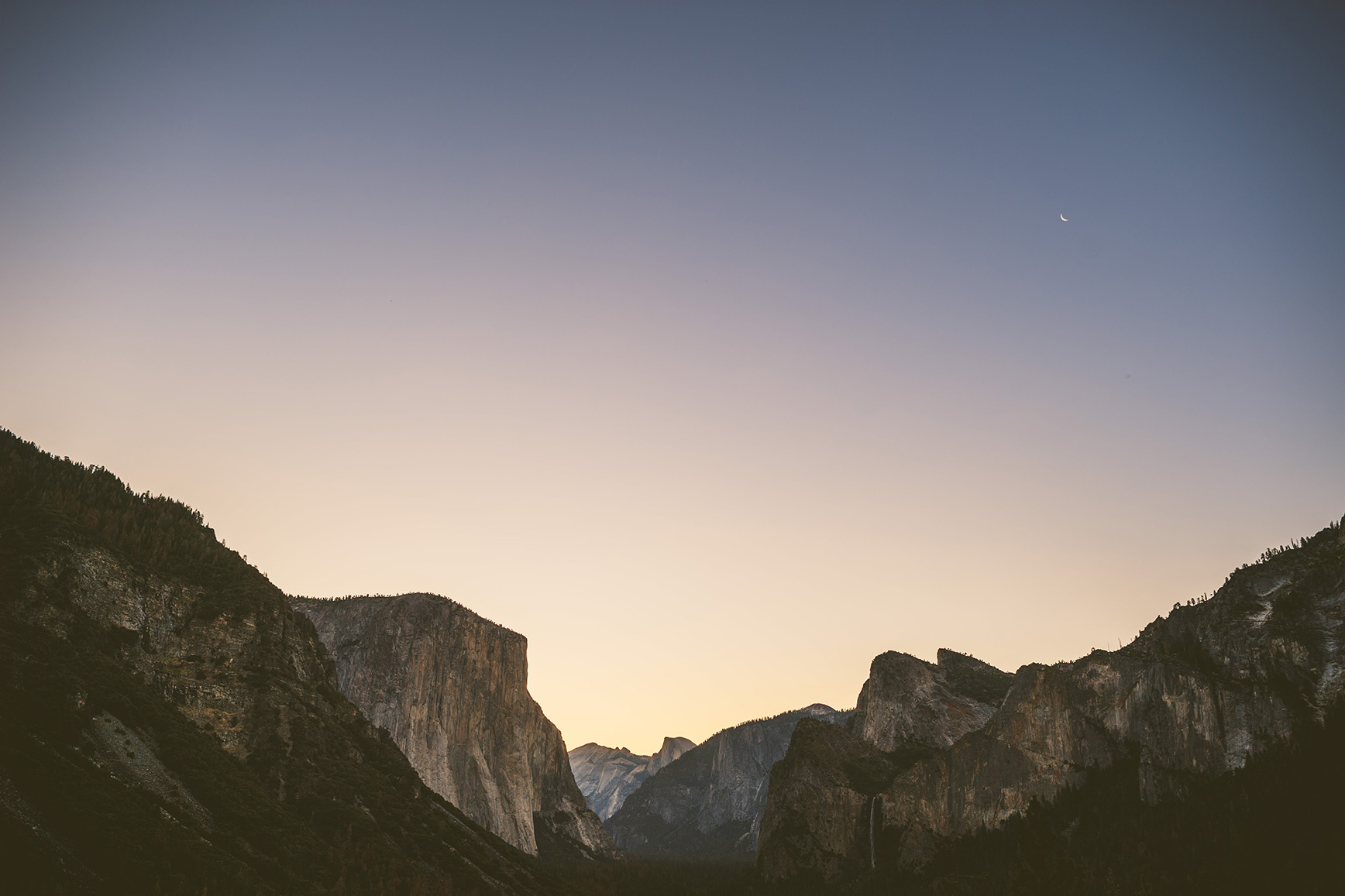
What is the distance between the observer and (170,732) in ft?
238

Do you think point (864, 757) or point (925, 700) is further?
point (925, 700)

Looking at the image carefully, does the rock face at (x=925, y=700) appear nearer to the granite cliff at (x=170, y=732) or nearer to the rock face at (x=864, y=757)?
the rock face at (x=864, y=757)

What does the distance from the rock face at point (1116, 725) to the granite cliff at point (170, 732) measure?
209ft

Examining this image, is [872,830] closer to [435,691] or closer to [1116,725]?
A: [1116,725]

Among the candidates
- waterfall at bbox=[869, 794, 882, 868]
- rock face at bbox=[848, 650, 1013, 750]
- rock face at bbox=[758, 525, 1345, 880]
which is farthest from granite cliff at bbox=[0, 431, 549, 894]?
rock face at bbox=[848, 650, 1013, 750]

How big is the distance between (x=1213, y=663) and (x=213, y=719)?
112507 mm

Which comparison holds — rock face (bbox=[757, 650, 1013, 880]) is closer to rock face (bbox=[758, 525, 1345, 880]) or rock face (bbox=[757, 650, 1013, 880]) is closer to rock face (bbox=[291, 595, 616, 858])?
rock face (bbox=[758, 525, 1345, 880])

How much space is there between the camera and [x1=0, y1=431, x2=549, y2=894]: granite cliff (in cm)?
5494

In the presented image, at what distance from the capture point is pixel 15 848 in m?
46.5

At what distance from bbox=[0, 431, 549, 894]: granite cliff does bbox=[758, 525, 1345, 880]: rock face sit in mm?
63624

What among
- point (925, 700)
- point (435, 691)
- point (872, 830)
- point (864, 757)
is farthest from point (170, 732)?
point (925, 700)

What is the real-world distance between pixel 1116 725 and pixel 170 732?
115584 mm

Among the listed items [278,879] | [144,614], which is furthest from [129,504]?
[278,879]

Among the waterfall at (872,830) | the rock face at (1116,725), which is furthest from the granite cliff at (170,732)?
the rock face at (1116,725)
